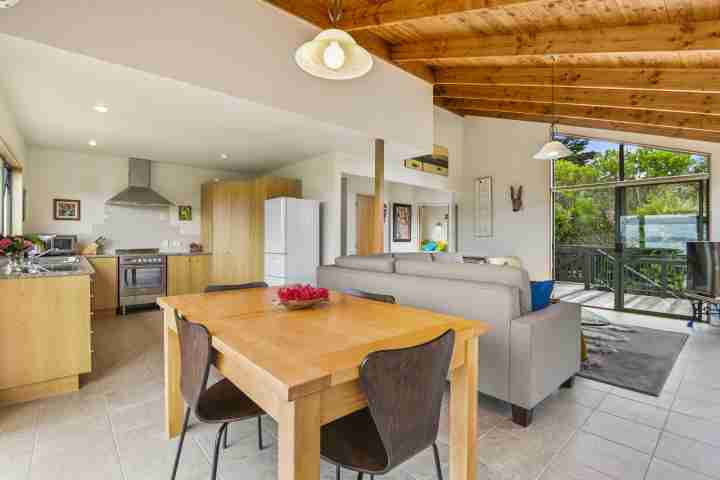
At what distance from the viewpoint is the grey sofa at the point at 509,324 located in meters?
2.05

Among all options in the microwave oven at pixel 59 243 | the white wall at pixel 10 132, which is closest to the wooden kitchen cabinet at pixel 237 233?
the microwave oven at pixel 59 243

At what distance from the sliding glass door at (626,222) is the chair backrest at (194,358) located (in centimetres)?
608

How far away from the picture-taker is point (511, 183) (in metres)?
6.60

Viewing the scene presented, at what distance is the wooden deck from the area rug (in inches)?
43.7

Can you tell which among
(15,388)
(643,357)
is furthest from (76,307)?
(643,357)

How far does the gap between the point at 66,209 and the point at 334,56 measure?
5175mm

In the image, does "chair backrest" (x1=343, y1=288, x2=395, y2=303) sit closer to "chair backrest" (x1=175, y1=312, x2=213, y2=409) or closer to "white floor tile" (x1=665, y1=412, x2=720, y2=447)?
"chair backrest" (x1=175, y1=312, x2=213, y2=409)

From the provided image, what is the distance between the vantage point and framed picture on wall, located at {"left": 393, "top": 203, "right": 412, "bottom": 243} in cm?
794

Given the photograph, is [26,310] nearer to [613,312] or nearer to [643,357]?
[643,357]

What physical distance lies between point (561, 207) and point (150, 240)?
6973 millimetres

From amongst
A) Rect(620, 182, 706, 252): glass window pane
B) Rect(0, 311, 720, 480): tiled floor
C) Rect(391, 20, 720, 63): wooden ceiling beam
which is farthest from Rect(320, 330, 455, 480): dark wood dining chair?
Rect(620, 182, 706, 252): glass window pane

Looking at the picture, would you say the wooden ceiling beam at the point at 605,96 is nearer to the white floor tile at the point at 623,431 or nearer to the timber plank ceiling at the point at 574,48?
the timber plank ceiling at the point at 574,48

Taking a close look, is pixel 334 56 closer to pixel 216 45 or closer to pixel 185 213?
pixel 216 45

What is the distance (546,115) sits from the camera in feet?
18.4
